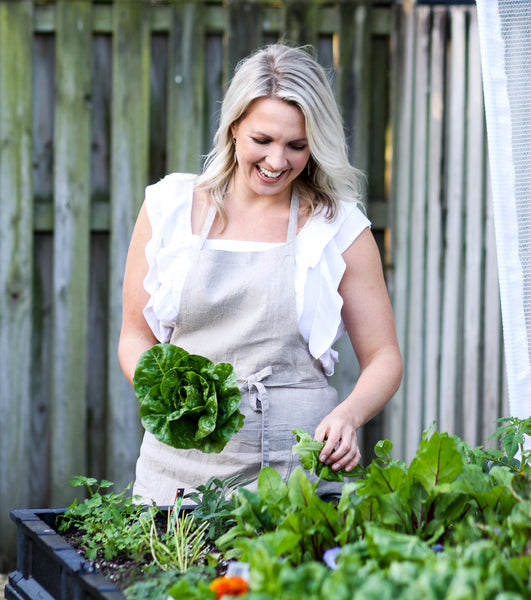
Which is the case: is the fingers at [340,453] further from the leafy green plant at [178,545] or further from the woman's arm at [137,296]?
the woman's arm at [137,296]

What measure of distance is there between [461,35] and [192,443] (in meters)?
2.32

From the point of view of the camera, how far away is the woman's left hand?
157 cm

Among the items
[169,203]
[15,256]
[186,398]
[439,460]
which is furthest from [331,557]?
[15,256]

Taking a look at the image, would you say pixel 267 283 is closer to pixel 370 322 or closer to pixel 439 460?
pixel 370 322

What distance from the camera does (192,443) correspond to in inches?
64.1

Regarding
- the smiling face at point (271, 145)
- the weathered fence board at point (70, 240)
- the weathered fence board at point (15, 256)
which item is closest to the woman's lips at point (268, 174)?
the smiling face at point (271, 145)

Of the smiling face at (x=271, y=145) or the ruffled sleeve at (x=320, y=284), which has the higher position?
the smiling face at (x=271, y=145)

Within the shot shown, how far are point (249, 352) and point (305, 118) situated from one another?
0.59 meters

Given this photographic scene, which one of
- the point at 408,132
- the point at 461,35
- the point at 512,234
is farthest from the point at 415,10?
the point at 512,234

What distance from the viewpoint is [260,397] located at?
199 centimetres

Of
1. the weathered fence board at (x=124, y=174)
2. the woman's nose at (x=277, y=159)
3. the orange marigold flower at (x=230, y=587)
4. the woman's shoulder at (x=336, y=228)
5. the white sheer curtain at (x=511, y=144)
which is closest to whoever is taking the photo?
the orange marigold flower at (x=230, y=587)

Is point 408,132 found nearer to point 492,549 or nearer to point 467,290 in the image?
point 467,290

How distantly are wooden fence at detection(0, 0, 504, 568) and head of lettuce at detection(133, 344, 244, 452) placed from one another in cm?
173

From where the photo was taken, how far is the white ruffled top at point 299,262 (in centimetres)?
204
